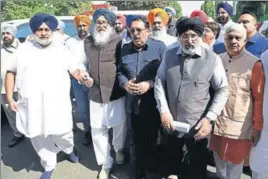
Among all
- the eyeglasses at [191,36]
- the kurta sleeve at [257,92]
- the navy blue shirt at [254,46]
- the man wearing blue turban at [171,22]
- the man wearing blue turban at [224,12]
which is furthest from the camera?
the man wearing blue turban at [171,22]

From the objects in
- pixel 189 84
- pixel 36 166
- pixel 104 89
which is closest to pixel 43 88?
pixel 104 89

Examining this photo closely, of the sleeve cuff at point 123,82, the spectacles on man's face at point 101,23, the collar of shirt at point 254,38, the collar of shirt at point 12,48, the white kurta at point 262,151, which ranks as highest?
the spectacles on man's face at point 101,23

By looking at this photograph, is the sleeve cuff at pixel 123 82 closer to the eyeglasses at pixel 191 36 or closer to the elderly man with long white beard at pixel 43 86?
the elderly man with long white beard at pixel 43 86

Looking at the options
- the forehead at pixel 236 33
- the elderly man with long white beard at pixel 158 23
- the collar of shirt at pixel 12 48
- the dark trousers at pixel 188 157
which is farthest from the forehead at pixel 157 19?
the collar of shirt at pixel 12 48

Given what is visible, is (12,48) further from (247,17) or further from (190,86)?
(247,17)

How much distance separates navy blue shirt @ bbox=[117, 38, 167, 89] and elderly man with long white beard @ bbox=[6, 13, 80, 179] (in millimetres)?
544

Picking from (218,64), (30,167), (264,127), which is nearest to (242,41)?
(218,64)

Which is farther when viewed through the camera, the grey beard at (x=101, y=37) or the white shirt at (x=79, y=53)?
the white shirt at (x=79, y=53)

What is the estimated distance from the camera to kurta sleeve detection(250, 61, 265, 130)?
95.3 inches

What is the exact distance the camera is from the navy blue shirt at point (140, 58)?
2.89 meters

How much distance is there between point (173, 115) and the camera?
108 inches

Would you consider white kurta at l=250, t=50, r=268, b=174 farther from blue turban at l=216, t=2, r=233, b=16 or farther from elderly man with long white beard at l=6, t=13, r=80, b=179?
blue turban at l=216, t=2, r=233, b=16

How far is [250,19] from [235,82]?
3.37 ft

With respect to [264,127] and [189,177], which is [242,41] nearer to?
[264,127]
